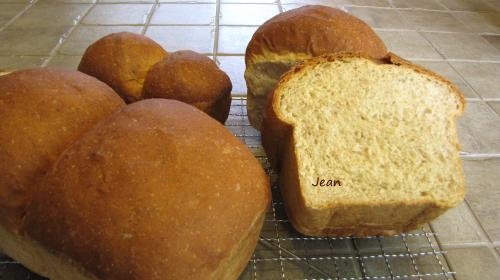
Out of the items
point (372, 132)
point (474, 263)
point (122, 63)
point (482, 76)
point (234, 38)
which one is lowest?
point (474, 263)

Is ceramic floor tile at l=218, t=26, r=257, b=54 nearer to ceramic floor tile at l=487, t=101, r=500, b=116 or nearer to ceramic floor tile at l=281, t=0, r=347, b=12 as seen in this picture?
ceramic floor tile at l=281, t=0, r=347, b=12

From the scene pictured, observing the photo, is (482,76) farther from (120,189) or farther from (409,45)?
(120,189)

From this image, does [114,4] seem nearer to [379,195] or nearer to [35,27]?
[35,27]

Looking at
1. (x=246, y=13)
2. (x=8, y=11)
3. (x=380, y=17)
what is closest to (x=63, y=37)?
(x=8, y=11)

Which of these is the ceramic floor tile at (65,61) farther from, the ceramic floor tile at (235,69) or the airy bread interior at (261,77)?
the airy bread interior at (261,77)

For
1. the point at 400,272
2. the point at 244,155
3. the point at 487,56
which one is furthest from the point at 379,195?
the point at 487,56

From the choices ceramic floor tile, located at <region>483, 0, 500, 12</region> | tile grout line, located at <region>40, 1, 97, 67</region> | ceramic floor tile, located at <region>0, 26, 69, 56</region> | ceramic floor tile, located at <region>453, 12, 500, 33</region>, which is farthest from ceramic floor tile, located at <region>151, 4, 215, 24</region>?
ceramic floor tile, located at <region>483, 0, 500, 12</region>
